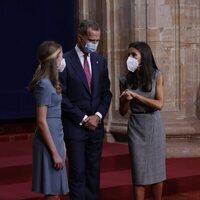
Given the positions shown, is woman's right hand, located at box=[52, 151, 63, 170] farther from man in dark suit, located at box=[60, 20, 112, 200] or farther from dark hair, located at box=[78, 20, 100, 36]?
dark hair, located at box=[78, 20, 100, 36]

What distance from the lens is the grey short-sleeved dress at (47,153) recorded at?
4375 millimetres

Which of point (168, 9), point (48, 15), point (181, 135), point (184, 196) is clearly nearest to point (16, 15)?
point (48, 15)

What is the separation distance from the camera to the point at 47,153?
4.38m

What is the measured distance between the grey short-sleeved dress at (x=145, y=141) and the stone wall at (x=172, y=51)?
2.98 meters

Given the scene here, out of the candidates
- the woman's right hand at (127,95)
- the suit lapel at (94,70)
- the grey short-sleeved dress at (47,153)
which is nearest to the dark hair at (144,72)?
the woman's right hand at (127,95)

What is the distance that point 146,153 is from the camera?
504 cm

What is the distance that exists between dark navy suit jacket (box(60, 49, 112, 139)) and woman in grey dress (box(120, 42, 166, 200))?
0.23 metres

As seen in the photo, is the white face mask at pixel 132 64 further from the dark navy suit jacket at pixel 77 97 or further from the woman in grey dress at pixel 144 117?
the dark navy suit jacket at pixel 77 97

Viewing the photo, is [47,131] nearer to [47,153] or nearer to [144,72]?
[47,153]

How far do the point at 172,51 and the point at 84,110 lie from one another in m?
3.48

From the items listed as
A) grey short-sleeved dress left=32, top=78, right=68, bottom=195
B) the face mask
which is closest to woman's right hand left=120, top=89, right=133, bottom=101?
the face mask

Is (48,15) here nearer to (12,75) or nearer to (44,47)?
(12,75)

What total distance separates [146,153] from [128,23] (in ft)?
11.8

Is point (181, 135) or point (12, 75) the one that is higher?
point (12, 75)
